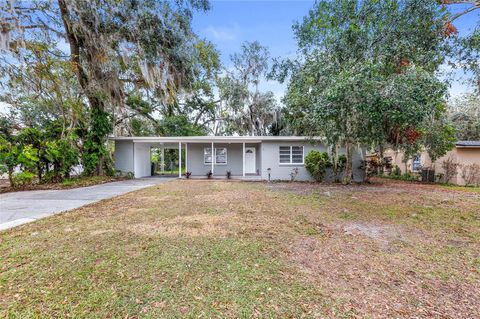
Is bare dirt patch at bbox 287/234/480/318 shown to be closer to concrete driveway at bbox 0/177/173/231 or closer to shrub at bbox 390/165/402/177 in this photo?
concrete driveway at bbox 0/177/173/231

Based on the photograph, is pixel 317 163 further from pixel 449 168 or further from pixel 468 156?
pixel 468 156

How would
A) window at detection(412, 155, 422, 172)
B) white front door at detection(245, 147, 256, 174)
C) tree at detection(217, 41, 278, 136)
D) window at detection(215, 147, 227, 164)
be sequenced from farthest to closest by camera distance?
1. tree at detection(217, 41, 278, 136)
2. white front door at detection(245, 147, 256, 174)
3. window at detection(412, 155, 422, 172)
4. window at detection(215, 147, 227, 164)

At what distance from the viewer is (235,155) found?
52.7ft

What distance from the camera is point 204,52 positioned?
11.7 metres

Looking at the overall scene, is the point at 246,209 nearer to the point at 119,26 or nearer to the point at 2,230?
the point at 2,230

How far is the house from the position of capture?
13805 mm

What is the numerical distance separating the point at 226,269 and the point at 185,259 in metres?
0.63

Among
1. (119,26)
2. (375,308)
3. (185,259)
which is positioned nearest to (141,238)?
(185,259)

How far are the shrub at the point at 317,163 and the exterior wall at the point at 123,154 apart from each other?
10.3m

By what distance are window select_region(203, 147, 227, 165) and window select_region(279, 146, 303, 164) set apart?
3.94 meters

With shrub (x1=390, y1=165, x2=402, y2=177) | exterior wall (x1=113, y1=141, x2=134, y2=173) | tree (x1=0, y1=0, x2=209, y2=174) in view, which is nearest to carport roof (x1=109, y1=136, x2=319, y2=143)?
exterior wall (x1=113, y1=141, x2=134, y2=173)

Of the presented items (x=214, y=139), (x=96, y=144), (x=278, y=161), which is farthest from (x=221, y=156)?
(x=96, y=144)

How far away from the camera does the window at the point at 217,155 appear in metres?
16.0

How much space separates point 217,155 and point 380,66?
11.4 meters
